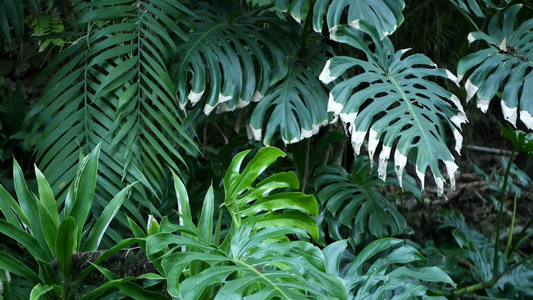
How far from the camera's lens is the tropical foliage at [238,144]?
1118 mm

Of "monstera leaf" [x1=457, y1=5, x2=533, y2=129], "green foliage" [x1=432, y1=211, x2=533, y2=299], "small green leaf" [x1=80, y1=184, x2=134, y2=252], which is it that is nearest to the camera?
"small green leaf" [x1=80, y1=184, x2=134, y2=252]

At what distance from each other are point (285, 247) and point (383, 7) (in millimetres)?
750

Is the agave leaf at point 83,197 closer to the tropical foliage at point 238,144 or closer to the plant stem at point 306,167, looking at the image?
the tropical foliage at point 238,144

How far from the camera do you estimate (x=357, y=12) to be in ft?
4.70

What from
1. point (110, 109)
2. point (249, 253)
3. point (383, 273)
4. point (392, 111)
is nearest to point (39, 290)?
point (249, 253)

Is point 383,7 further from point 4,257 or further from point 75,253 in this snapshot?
point 4,257

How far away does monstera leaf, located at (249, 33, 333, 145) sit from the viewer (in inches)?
60.4

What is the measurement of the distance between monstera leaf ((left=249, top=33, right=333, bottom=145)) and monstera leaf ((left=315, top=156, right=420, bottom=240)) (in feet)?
0.88

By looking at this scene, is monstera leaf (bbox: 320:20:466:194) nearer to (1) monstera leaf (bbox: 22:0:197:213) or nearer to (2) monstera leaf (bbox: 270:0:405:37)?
(2) monstera leaf (bbox: 270:0:405:37)

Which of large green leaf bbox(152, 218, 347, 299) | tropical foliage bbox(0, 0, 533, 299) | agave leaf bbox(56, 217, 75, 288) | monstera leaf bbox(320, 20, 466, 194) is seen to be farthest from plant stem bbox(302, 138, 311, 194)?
agave leaf bbox(56, 217, 75, 288)

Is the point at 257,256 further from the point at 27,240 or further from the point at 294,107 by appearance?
the point at 294,107

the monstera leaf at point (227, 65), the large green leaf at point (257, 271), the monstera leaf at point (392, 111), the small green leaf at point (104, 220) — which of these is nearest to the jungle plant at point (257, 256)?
the large green leaf at point (257, 271)

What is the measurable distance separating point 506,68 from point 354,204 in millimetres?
597

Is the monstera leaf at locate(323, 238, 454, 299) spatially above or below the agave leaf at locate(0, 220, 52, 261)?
below
